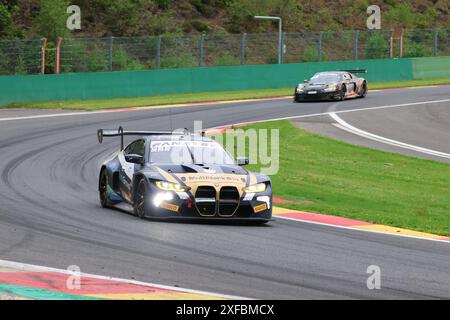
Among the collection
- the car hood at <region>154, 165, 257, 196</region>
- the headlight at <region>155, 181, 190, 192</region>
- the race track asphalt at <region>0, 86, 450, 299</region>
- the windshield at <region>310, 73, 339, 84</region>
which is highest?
the windshield at <region>310, 73, 339, 84</region>

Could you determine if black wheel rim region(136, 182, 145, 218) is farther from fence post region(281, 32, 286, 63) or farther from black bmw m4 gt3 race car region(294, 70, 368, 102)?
fence post region(281, 32, 286, 63)

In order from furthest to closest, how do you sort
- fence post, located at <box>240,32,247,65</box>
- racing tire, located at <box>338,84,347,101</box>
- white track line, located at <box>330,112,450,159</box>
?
fence post, located at <box>240,32,247,65</box>
racing tire, located at <box>338,84,347,101</box>
white track line, located at <box>330,112,450,159</box>

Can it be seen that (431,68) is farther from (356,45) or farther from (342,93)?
(342,93)

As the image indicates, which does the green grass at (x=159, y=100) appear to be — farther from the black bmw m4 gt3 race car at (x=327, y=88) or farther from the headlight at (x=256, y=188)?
the headlight at (x=256, y=188)

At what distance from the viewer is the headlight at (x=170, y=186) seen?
46.2ft

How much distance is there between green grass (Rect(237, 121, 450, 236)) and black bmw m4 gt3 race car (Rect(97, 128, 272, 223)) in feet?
6.81

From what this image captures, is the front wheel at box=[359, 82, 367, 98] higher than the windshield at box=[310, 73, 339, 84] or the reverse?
the reverse

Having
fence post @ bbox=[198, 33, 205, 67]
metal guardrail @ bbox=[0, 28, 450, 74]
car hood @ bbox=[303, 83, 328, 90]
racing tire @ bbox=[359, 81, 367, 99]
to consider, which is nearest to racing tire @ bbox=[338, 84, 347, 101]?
car hood @ bbox=[303, 83, 328, 90]

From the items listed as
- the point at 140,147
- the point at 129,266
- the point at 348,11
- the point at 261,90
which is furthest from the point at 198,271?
the point at 348,11

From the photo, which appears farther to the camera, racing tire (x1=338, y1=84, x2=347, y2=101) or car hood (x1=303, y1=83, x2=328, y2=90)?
racing tire (x1=338, y1=84, x2=347, y2=101)

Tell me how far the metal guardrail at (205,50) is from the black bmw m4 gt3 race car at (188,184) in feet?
79.1

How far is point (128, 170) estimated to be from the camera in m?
15.4

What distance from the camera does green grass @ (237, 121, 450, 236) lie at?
16359 millimetres
